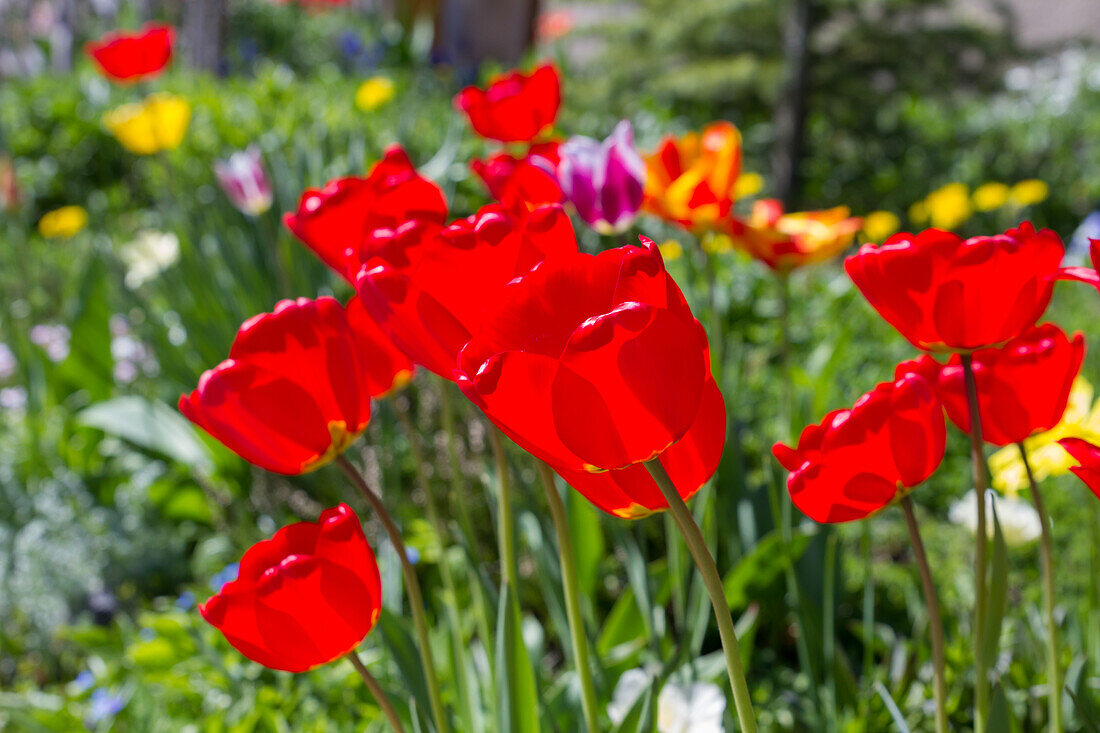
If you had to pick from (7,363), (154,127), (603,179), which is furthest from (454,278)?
(7,363)

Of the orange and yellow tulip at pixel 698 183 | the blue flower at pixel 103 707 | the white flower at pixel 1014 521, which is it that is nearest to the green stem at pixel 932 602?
the white flower at pixel 1014 521

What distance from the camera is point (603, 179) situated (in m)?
1.30

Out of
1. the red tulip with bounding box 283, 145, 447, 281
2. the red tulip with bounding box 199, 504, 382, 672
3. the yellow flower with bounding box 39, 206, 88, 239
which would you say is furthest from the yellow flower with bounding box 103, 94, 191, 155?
the red tulip with bounding box 199, 504, 382, 672

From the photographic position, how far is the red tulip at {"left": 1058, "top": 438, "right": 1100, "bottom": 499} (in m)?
0.68

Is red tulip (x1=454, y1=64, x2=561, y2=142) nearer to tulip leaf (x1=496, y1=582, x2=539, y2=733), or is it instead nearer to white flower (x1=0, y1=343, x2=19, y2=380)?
tulip leaf (x1=496, y1=582, x2=539, y2=733)

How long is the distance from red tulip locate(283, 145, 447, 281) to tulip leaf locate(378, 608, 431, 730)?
0.40 m

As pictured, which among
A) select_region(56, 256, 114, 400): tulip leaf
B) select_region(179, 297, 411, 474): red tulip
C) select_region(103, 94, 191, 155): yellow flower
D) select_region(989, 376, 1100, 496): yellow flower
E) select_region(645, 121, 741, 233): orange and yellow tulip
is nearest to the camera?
select_region(179, 297, 411, 474): red tulip

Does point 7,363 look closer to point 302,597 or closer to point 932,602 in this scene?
point 302,597

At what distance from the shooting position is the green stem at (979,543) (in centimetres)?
80

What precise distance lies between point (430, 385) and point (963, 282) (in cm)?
149

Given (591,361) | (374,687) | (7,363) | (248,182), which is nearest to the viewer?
(591,361)

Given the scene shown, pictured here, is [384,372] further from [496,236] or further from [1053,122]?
[1053,122]

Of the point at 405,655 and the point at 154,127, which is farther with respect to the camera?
the point at 154,127

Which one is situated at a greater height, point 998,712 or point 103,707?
point 998,712
